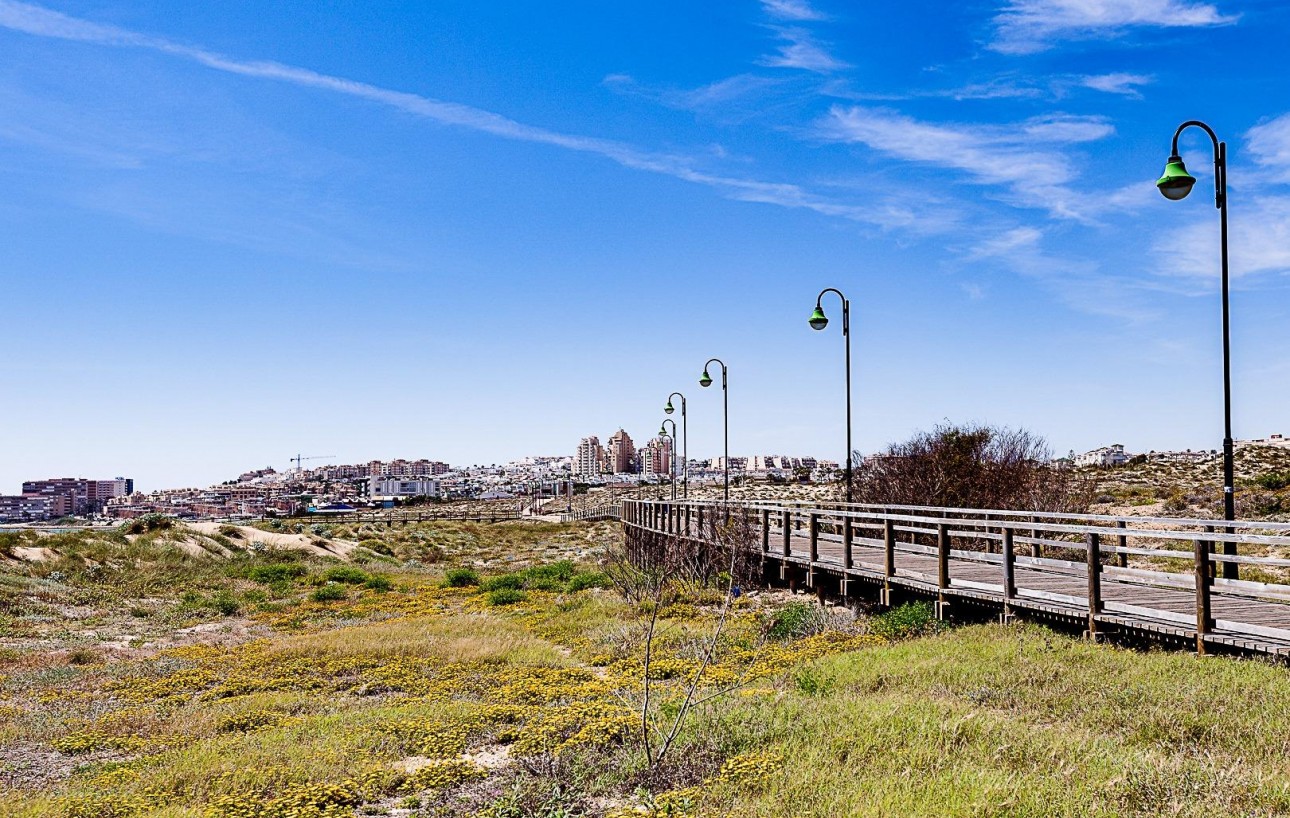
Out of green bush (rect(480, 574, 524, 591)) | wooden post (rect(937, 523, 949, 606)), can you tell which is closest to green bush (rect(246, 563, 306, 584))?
green bush (rect(480, 574, 524, 591))

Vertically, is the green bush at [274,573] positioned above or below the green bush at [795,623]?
below

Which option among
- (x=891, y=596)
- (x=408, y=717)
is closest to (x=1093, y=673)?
(x=891, y=596)

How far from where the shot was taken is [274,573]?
104ft

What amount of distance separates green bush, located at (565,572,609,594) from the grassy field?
6582 millimetres

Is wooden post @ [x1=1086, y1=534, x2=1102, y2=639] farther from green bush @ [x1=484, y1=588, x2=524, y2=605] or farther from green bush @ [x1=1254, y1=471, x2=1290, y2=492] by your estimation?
green bush @ [x1=1254, y1=471, x2=1290, y2=492]

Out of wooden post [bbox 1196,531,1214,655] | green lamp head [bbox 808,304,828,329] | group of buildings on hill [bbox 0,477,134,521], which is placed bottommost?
group of buildings on hill [bbox 0,477,134,521]

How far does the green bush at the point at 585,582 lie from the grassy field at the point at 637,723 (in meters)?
6.58

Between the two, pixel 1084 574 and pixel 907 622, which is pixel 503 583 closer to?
pixel 907 622

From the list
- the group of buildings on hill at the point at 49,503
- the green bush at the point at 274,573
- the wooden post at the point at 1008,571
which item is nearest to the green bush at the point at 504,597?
the green bush at the point at 274,573

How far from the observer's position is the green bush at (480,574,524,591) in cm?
2653

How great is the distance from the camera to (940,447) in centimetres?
2553

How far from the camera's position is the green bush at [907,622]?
42.8 ft

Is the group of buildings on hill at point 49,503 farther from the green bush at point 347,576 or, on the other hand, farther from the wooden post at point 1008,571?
the wooden post at point 1008,571

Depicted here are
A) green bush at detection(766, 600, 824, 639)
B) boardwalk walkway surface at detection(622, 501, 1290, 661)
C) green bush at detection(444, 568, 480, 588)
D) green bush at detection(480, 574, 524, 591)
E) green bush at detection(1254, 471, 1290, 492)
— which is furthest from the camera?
green bush at detection(1254, 471, 1290, 492)
